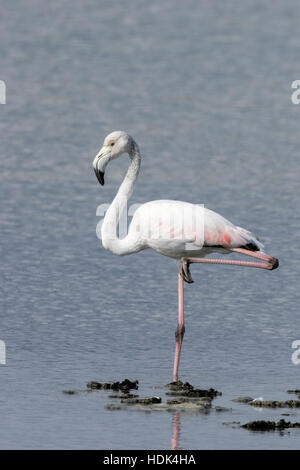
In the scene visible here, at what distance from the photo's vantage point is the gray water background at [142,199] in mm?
9531

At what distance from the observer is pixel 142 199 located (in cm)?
1502

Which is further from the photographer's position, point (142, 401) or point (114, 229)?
point (114, 229)

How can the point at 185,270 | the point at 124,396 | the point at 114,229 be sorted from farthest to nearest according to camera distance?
the point at 114,229, the point at 185,270, the point at 124,396

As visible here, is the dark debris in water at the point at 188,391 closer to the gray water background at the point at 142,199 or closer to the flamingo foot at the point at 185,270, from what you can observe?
the gray water background at the point at 142,199

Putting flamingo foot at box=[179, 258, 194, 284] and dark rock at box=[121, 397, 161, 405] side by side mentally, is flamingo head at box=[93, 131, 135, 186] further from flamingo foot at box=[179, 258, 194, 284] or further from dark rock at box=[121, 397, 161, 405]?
dark rock at box=[121, 397, 161, 405]

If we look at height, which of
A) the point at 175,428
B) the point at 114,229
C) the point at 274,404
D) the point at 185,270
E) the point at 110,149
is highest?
the point at 110,149

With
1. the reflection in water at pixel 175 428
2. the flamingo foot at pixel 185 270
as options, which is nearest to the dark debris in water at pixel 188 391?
the reflection in water at pixel 175 428

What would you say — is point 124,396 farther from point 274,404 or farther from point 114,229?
point 114,229

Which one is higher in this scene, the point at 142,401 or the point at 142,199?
the point at 142,199

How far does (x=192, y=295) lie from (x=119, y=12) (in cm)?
1432

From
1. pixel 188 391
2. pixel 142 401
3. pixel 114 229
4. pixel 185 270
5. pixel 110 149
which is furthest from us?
pixel 110 149

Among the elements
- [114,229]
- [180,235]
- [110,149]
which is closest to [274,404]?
[180,235]

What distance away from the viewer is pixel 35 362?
10320 mm

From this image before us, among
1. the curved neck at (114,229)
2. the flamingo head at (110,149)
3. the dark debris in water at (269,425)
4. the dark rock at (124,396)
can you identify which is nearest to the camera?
the dark debris in water at (269,425)
